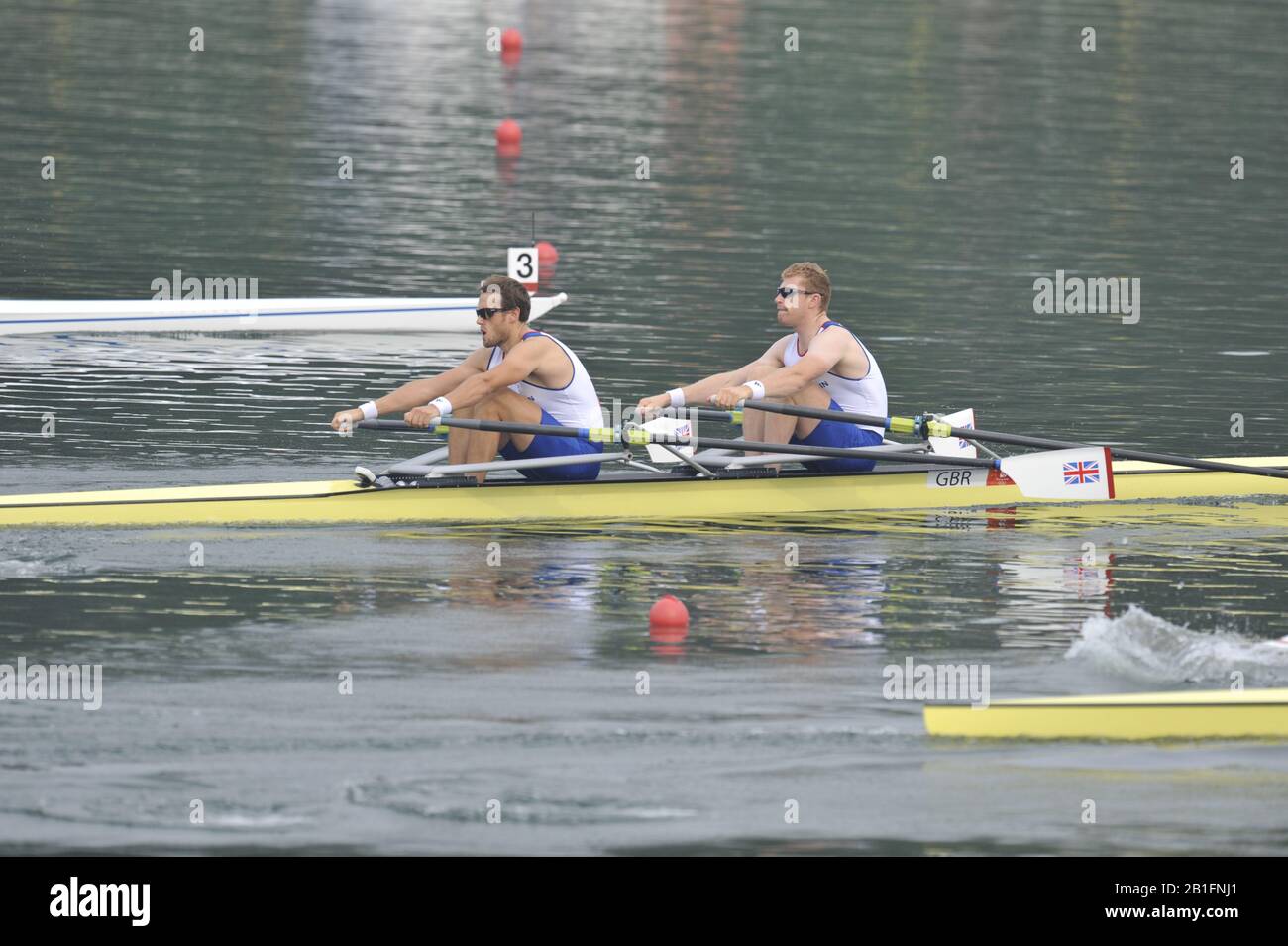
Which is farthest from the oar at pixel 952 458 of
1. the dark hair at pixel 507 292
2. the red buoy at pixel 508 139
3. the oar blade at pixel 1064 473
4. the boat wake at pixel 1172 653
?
the red buoy at pixel 508 139

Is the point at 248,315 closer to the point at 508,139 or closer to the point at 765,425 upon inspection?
the point at 765,425

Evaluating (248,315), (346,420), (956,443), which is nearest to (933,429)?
(956,443)

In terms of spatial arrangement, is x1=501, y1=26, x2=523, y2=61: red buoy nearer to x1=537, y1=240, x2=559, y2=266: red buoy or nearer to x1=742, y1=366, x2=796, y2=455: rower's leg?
x1=537, y1=240, x2=559, y2=266: red buoy

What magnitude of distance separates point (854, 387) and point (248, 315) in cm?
765

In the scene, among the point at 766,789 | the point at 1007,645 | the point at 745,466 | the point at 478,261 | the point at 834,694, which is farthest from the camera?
the point at 478,261

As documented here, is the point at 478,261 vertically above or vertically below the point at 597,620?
above

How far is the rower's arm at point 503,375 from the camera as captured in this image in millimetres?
12578

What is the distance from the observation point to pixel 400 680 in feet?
31.7

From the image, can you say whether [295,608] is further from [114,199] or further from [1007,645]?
[114,199]

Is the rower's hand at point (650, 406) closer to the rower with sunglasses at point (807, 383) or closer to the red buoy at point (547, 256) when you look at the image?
the rower with sunglasses at point (807, 383)

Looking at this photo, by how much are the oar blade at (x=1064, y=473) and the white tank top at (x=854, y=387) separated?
2.83 feet

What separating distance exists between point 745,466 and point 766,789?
4.84 meters

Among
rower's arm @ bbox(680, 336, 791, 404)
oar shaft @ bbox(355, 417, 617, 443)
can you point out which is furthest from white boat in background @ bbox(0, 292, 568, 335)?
oar shaft @ bbox(355, 417, 617, 443)

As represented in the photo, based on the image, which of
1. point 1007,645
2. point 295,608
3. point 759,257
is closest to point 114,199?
point 759,257
